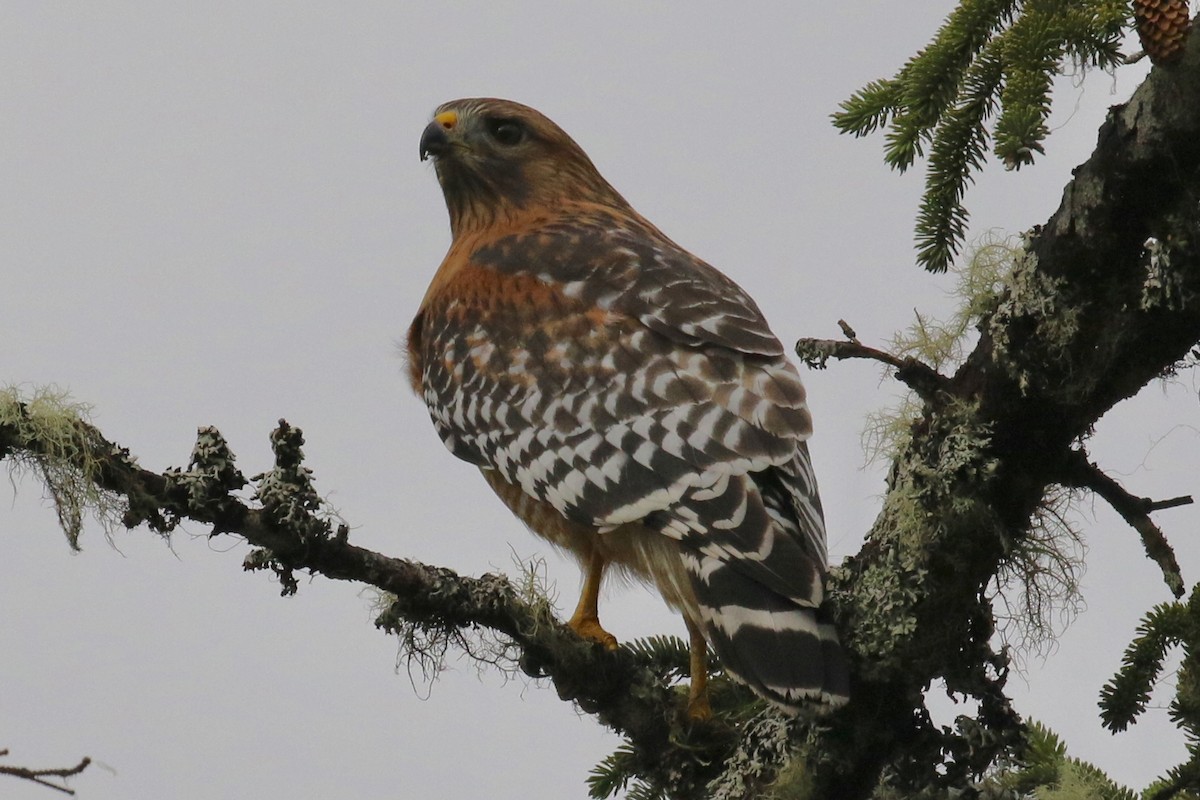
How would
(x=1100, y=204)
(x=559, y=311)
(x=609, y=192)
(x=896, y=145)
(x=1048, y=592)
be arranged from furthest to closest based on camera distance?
(x=609, y=192)
(x=559, y=311)
(x=896, y=145)
(x=1048, y=592)
(x=1100, y=204)

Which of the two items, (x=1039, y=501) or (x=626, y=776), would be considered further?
(x=626, y=776)

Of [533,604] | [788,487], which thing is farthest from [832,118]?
[533,604]

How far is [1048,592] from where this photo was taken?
3.53 m

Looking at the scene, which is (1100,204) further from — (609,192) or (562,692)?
(609,192)

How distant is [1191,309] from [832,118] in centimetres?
136

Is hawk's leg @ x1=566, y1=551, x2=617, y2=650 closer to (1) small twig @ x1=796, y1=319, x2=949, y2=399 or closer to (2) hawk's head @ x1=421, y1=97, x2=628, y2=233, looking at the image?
(1) small twig @ x1=796, y1=319, x2=949, y2=399

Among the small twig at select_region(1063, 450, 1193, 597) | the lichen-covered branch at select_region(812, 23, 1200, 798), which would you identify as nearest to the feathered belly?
the lichen-covered branch at select_region(812, 23, 1200, 798)

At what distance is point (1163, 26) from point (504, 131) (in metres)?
3.67

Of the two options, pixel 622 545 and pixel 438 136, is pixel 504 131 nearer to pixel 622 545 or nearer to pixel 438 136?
pixel 438 136

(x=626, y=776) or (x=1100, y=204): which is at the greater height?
(x=1100, y=204)

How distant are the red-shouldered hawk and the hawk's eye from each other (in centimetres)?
38

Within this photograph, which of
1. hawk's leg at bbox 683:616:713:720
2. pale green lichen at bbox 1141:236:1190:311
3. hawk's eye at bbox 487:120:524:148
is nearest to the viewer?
pale green lichen at bbox 1141:236:1190:311

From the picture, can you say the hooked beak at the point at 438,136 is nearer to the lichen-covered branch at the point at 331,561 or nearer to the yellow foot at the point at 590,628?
the yellow foot at the point at 590,628

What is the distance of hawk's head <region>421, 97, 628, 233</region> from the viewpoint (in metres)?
5.88
